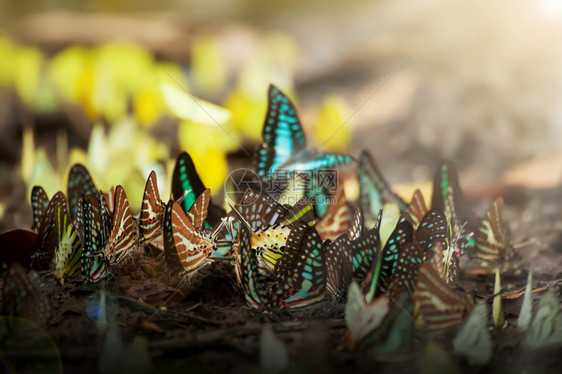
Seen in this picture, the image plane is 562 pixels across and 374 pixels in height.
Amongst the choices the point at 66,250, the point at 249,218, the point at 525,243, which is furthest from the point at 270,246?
the point at 525,243

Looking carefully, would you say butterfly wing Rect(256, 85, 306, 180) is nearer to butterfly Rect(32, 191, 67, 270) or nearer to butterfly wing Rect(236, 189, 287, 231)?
butterfly wing Rect(236, 189, 287, 231)

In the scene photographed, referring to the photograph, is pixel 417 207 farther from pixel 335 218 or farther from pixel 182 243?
pixel 182 243

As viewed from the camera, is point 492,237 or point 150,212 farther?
point 492,237

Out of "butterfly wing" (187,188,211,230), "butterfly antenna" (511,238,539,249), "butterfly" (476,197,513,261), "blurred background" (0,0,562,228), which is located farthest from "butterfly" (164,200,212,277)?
"blurred background" (0,0,562,228)

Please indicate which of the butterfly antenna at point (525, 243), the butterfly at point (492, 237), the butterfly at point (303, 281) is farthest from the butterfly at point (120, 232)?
the butterfly antenna at point (525, 243)

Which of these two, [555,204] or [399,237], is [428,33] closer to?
[555,204]

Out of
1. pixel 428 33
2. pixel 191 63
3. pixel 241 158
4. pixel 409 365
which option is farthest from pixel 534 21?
pixel 409 365

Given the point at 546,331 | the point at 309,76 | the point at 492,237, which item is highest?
the point at 309,76
